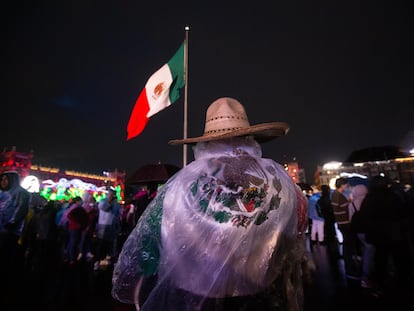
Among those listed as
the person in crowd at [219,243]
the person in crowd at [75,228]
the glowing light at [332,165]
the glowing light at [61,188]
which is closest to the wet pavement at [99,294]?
the person in crowd at [75,228]

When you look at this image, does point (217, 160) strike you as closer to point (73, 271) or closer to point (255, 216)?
point (255, 216)

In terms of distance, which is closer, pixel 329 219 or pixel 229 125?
pixel 229 125

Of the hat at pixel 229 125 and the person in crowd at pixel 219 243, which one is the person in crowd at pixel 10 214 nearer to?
the person in crowd at pixel 219 243

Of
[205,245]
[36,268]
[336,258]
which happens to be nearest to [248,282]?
[205,245]

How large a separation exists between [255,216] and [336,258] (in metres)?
7.24

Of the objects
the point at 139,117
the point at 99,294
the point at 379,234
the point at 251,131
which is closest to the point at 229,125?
the point at 251,131

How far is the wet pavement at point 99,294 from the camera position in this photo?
353 cm

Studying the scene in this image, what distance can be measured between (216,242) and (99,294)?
4.32 meters

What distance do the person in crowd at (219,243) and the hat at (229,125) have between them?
19cm

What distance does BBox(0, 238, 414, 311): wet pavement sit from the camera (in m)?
3.53

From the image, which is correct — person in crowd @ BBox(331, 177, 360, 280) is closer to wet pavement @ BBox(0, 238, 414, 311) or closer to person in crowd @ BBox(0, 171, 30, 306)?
wet pavement @ BBox(0, 238, 414, 311)

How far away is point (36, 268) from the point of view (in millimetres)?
6496

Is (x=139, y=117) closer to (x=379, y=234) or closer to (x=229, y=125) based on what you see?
(x=229, y=125)

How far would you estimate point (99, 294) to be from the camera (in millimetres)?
4316
